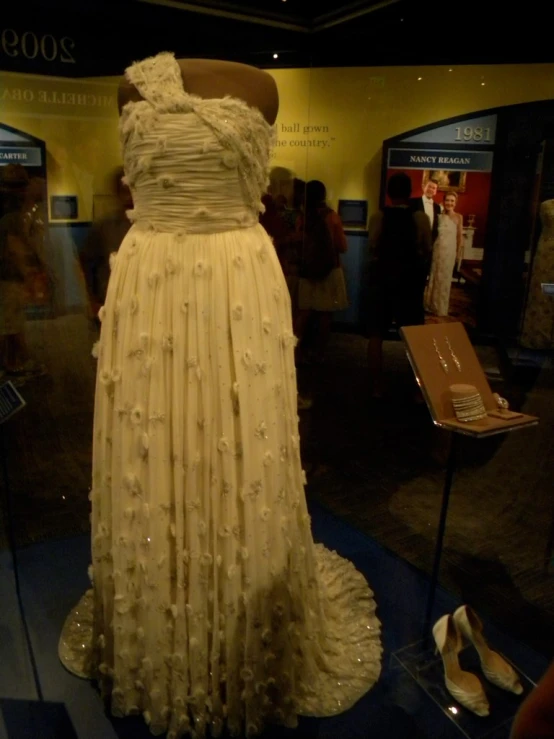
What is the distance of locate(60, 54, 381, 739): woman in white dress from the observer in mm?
1501

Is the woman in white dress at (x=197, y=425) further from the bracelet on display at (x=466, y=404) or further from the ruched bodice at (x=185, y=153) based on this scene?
the bracelet on display at (x=466, y=404)

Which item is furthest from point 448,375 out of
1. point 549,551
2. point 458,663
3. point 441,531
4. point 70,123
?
point 70,123

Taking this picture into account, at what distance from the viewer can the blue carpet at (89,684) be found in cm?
181

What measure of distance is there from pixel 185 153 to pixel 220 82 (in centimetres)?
19

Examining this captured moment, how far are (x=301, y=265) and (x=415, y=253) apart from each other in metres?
0.63

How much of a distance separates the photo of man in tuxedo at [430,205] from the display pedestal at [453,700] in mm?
2035

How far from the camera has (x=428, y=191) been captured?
322cm

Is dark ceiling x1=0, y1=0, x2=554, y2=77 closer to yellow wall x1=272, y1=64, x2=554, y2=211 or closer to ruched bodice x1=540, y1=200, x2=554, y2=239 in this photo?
yellow wall x1=272, y1=64, x2=554, y2=211

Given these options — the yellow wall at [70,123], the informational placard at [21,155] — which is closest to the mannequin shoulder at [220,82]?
the yellow wall at [70,123]

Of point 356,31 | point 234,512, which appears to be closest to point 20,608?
point 234,512

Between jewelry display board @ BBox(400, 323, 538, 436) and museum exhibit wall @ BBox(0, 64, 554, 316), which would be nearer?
jewelry display board @ BBox(400, 323, 538, 436)

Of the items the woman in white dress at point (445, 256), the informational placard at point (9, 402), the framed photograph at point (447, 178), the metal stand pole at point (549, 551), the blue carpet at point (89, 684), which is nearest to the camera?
the blue carpet at point (89, 684)

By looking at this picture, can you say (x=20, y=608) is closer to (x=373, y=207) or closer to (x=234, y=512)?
(x=234, y=512)

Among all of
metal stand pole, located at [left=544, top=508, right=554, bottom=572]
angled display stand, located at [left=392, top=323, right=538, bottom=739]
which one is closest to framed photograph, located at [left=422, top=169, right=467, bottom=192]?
angled display stand, located at [left=392, top=323, right=538, bottom=739]
